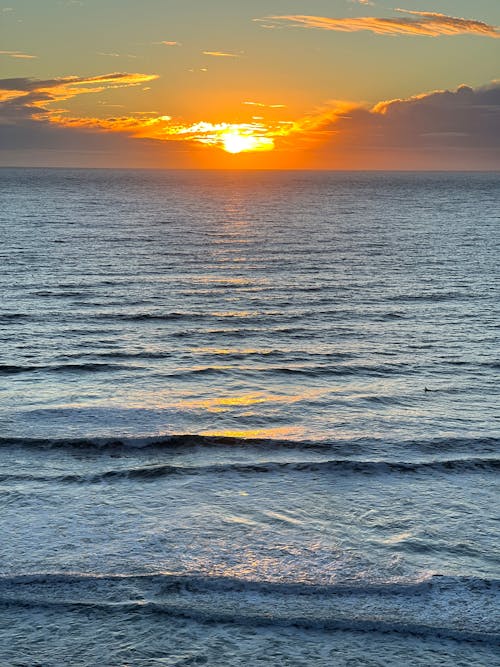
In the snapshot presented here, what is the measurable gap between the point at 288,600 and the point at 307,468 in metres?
5.14

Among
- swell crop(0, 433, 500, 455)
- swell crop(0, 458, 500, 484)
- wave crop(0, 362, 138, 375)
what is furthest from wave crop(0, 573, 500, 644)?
wave crop(0, 362, 138, 375)

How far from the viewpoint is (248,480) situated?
598 inches

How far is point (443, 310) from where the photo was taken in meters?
33.8

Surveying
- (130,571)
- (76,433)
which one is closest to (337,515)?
(130,571)

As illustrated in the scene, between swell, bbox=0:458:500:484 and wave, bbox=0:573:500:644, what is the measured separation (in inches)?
163

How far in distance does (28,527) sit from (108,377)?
9898 millimetres

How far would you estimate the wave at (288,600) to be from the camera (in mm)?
10266

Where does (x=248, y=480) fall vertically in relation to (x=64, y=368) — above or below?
below

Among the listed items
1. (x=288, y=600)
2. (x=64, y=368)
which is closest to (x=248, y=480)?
(x=288, y=600)

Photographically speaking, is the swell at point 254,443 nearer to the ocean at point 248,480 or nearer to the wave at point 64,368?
the ocean at point 248,480

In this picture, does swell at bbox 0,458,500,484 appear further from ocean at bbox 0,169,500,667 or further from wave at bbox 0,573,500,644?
wave at bbox 0,573,500,644

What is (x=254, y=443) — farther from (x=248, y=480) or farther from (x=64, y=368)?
(x=64, y=368)

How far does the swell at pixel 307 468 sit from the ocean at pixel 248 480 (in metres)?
0.06

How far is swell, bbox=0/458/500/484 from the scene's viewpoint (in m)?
15.4
